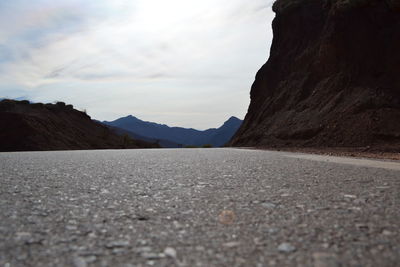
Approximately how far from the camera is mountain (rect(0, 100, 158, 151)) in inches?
1656

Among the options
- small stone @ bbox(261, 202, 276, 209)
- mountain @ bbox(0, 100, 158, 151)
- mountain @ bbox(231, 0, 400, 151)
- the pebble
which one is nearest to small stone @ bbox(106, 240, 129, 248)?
the pebble

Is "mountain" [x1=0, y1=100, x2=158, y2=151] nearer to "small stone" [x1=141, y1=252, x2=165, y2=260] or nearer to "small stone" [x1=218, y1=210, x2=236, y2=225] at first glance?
"small stone" [x1=218, y1=210, x2=236, y2=225]

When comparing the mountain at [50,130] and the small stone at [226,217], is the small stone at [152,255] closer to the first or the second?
the small stone at [226,217]

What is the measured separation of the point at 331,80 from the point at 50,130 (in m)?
35.8

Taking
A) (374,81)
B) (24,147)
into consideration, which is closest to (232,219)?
(374,81)

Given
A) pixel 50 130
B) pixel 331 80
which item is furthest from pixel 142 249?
pixel 50 130

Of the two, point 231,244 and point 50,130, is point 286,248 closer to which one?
point 231,244

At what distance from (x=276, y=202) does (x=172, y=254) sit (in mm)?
2227

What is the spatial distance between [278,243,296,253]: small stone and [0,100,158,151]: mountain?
140ft

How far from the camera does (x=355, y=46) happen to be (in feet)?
119

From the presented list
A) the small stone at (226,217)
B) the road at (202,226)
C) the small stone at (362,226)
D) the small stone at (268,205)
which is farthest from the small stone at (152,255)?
the small stone at (268,205)

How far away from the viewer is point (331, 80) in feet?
122

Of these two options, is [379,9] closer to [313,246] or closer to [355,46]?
[355,46]

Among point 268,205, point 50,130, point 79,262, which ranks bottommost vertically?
point 79,262
